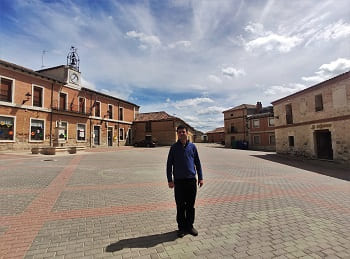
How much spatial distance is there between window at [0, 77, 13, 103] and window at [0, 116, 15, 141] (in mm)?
1624

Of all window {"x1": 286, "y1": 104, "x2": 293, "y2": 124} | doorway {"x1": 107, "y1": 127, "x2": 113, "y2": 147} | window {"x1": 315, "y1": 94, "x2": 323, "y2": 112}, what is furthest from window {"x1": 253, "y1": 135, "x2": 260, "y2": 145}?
doorway {"x1": 107, "y1": 127, "x2": 113, "y2": 147}

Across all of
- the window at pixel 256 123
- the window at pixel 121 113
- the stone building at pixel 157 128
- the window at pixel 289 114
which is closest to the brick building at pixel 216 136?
the window at pixel 256 123

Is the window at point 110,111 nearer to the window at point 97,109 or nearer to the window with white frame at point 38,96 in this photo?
the window at point 97,109

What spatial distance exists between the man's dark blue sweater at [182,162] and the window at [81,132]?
79.2 ft

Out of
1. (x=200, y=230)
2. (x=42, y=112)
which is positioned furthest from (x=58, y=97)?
(x=200, y=230)

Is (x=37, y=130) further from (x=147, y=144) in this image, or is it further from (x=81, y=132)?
(x=147, y=144)

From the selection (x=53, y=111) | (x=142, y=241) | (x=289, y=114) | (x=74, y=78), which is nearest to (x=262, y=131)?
(x=289, y=114)

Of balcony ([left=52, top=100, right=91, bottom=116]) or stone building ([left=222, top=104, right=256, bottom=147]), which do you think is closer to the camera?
balcony ([left=52, top=100, right=91, bottom=116])

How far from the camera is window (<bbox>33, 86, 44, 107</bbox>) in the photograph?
19.8 metres

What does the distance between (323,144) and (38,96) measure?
85.2 ft

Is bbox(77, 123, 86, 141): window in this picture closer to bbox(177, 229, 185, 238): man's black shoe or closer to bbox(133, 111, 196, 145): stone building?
bbox(133, 111, 196, 145): stone building

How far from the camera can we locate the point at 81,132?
24953 mm

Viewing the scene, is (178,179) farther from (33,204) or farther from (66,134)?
(66,134)

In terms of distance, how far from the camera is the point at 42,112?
20188 millimetres
